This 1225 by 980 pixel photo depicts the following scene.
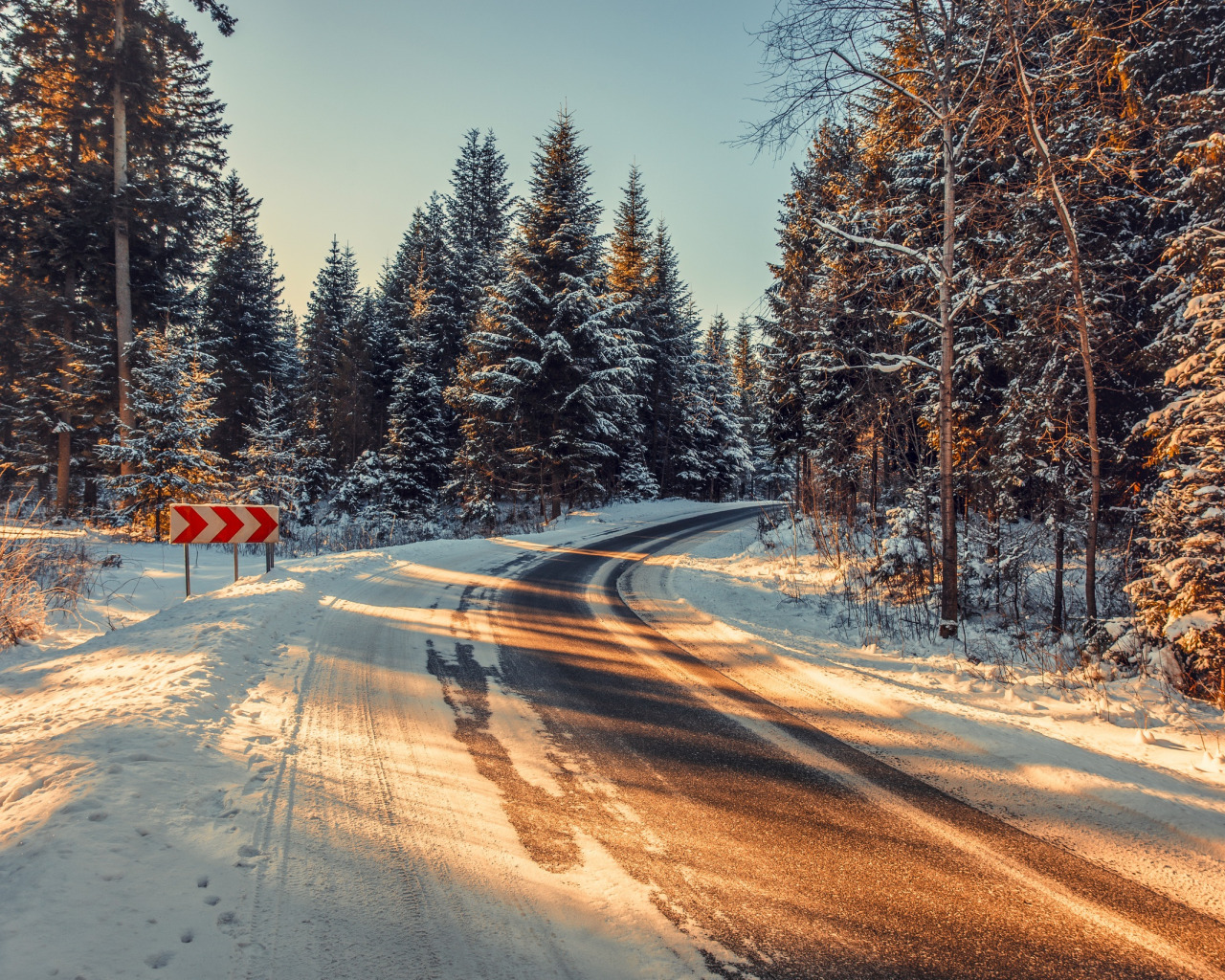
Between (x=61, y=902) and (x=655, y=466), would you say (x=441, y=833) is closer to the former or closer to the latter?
(x=61, y=902)

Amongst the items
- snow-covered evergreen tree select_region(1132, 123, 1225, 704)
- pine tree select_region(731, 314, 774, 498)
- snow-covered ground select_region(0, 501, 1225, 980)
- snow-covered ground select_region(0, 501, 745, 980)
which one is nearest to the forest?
snow-covered evergreen tree select_region(1132, 123, 1225, 704)

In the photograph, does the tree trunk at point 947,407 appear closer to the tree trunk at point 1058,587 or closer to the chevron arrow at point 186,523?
the tree trunk at point 1058,587

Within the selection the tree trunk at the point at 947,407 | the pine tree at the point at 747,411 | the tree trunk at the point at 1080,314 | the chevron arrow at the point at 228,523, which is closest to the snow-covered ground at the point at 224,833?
the chevron arrow at the point at 228,523

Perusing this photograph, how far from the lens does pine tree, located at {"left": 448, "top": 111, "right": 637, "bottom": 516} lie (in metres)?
21.4

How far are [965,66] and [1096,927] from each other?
9.10m

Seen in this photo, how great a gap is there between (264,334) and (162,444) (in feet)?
64.3

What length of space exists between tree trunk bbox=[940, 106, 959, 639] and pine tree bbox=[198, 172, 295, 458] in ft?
106

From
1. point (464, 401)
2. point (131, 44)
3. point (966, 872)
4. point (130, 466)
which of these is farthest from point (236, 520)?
point (131, 44)

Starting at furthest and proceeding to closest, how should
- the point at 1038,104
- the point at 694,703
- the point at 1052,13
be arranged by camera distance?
1. the point at 1038,104
2. the point at 1052,13
3. the point at 694,703

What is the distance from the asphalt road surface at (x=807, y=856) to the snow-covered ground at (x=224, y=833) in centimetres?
20

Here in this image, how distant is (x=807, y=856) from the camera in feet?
9.05

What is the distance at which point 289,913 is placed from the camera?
7.23 ft

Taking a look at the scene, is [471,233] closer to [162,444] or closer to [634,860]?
[162,444]

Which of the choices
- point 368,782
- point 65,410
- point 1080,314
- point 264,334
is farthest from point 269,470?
point 1080,314
